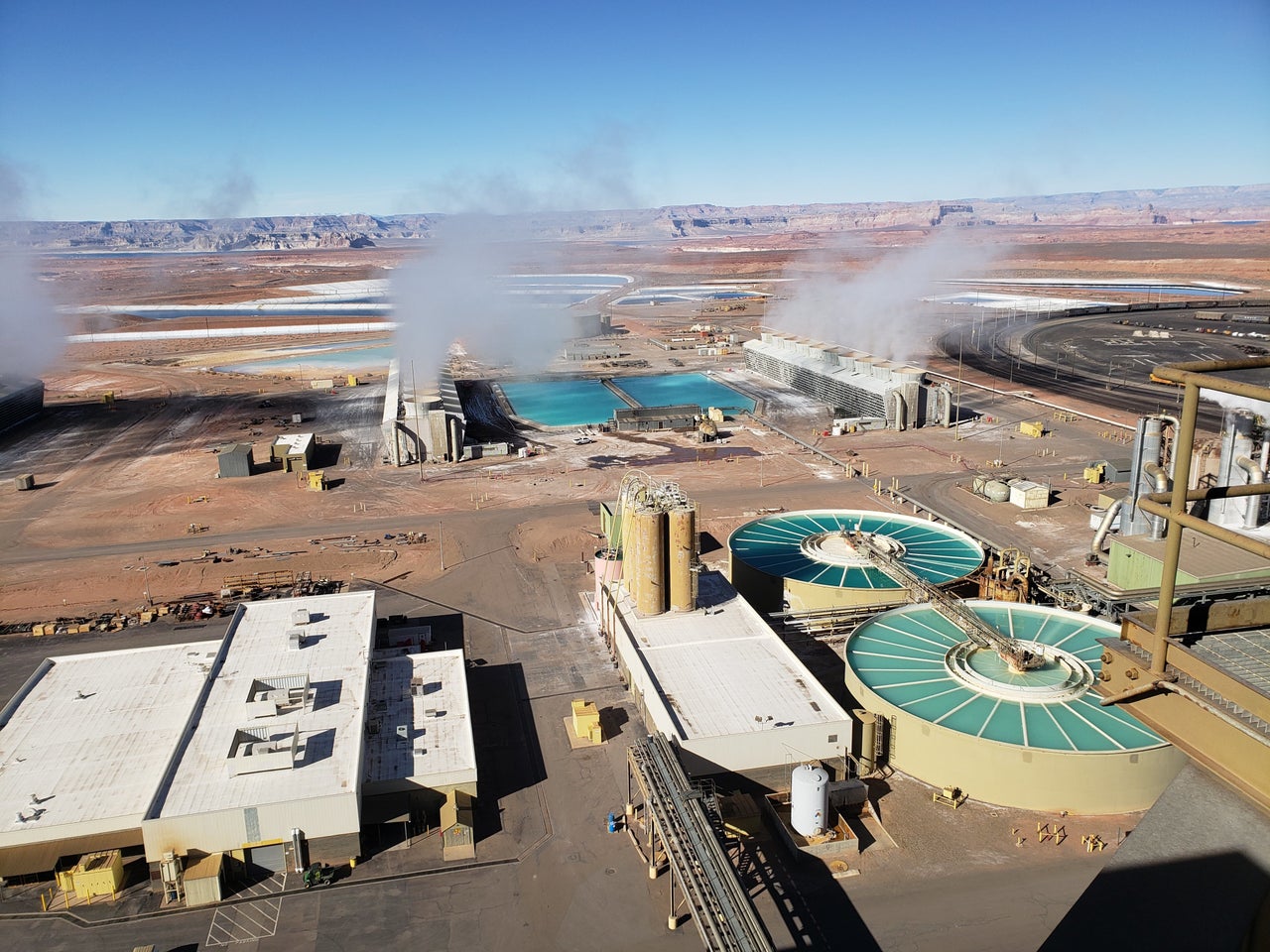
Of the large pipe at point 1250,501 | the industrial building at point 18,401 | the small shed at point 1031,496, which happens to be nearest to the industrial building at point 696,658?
the large pipe at point 1250,501

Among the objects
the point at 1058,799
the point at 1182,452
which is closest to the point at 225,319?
the point at 1058,799

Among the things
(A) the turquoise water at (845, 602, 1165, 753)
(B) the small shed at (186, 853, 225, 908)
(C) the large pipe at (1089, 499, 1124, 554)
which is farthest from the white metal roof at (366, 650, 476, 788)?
(C) the large pipe at (1089, 499, 1124, 554)

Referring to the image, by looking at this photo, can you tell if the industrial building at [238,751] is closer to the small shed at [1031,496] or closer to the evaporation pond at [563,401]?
the small shed at [1031,496]

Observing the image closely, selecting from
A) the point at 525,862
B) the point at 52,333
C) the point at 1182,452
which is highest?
the point at 1182,452

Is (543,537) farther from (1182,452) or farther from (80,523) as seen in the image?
(1182,452)

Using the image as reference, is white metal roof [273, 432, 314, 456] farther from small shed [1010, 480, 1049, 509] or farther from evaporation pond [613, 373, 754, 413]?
small shed [1010, 480, 1049, 509]

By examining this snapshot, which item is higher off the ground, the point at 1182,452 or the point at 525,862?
the point at 1182,452
